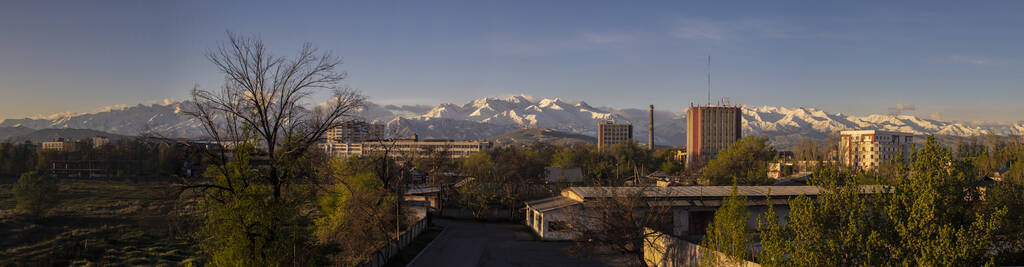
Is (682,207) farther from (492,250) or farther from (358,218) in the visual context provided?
(358,218)

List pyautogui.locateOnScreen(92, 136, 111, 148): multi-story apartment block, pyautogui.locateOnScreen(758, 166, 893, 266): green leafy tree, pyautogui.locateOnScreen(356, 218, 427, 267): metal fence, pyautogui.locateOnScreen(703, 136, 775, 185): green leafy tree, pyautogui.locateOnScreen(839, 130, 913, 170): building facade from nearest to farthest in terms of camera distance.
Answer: pyautogui.locateOnScreen(758, 166, 893, 266): green leafy tree → pyautogui.locateOnScreen(356, 218, 427, 267): metal fence → pyautogui.locateOnScreen(703, 136, 775, 185): green leafy tree → pyautogui.locateOnScreen(92, 136, 111, 148): multi-story apartment block → pyautogui.locateOnScreen(839, 130, 913, 170): building facade

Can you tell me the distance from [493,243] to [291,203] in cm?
2094

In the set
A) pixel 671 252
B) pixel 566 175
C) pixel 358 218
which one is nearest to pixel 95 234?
pixel 358 218

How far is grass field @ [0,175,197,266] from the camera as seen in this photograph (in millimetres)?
36844

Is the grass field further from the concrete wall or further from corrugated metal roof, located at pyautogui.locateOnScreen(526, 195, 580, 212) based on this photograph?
corrugated metal roof, located at pyautogui.locateOnScreen(526, 195, 580, 212)

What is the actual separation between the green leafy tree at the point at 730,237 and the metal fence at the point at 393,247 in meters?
12.9

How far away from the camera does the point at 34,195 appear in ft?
176

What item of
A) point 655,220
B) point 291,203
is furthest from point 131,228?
point 655,220

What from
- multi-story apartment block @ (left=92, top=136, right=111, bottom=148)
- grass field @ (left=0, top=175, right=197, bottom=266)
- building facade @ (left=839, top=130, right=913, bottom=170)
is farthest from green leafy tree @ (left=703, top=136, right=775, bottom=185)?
multi-story apartment block @ (left=92, top=136, right=111, bottom=148)

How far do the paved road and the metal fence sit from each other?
132cm

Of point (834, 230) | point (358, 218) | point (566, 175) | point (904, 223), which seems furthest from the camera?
point (566, 175)

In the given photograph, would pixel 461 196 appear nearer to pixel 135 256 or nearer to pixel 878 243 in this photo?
pixel 135 256

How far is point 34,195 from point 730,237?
6273cm

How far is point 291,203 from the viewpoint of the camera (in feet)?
54.5
